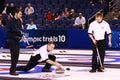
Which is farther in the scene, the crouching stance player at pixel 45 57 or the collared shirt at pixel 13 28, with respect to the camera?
the crouching stance player at pixel 45 57

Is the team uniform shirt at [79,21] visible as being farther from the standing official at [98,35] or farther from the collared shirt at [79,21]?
the standing official at [98,35]

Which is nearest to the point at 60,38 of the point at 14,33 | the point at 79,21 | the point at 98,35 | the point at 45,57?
the point at 79,21

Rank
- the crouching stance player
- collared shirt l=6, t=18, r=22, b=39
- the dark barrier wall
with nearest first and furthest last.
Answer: collared shirt l=6, t=18, r=22, b=39 → the crouching stance player → the dark barrier wall

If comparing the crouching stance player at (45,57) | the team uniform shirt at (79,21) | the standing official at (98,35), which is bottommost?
the crouching stance player at (45,57)

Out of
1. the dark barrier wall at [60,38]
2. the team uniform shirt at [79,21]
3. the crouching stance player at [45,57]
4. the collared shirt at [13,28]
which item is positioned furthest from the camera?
the team uniform shirt at [79,21]

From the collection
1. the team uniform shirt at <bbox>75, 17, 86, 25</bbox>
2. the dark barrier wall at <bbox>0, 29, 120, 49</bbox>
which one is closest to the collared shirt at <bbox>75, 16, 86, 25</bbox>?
the team uniform shirt at <bbox>75, 17, 86, 25</bbox>

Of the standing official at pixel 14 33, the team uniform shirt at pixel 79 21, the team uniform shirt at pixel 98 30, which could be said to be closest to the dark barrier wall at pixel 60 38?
the team uniform shirt at pixel 79 21

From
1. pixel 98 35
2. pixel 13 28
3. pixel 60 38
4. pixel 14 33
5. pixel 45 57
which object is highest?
pixel 13 28

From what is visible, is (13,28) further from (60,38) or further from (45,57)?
(60,38)

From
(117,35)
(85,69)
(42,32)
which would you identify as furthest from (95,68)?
(42,32)

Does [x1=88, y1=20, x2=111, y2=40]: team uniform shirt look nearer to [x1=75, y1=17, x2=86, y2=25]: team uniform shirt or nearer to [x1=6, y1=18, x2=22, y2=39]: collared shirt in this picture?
[x1=6, y1=18, x2=22, y2=39]: collared shirt

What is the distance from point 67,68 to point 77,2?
16.5m

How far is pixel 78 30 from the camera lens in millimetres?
23703

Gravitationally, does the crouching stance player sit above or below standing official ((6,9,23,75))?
below
